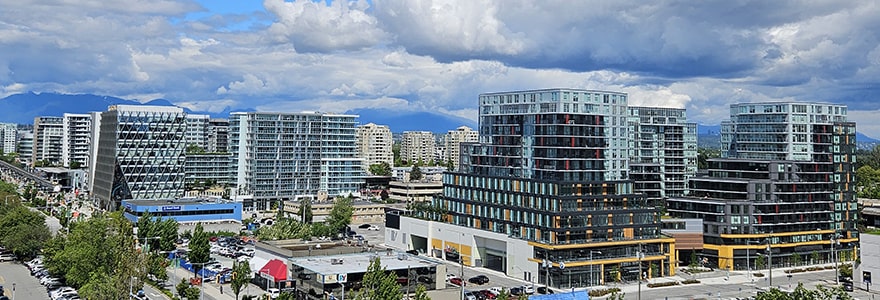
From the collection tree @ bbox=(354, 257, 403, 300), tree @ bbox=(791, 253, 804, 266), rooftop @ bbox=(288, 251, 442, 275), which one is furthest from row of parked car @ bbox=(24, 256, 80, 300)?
tree @ bbox=(791, 253, 804, 266)

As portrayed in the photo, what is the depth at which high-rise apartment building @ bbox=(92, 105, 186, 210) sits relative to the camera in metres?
140

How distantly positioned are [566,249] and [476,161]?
66.9 ft

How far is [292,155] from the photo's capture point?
154 metres

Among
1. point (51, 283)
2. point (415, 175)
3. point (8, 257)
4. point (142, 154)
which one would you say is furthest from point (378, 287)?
point (415, 175)

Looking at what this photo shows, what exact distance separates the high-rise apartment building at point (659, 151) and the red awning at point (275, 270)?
65.8 m

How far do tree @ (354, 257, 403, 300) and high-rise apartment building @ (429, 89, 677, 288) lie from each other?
2397 cm

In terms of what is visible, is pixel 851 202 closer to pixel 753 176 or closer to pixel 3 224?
pixel 753 176

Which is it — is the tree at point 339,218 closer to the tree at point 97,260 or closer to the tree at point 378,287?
the tree at point 97,260

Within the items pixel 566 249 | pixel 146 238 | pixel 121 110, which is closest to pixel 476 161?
pixel 566 249

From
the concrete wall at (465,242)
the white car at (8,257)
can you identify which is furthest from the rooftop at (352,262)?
the white car at (8,257)

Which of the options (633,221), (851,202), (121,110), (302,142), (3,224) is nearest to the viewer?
(633,221)

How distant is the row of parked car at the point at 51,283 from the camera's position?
211ft

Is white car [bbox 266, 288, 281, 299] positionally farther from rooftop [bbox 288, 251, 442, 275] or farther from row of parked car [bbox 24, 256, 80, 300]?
row of parked car [bbox 24, 256, 80, 300]

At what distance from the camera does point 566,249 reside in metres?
76.1
